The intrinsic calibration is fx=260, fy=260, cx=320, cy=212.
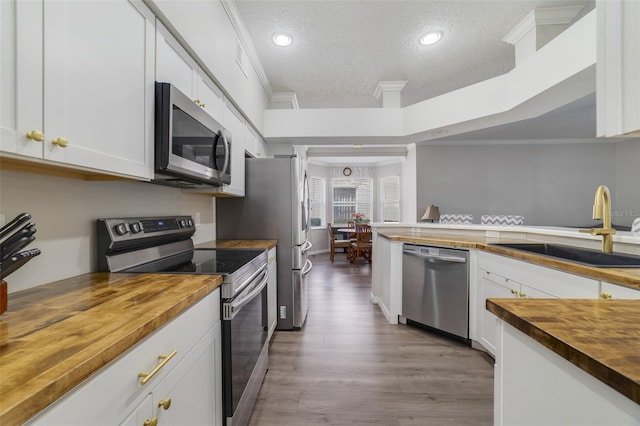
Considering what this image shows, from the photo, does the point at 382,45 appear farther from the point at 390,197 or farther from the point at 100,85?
the point at 390,197

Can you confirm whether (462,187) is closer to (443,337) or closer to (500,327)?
(443,337)

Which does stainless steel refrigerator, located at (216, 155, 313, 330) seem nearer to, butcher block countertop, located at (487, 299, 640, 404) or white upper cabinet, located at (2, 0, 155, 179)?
white upper cabinet, located at (2, 0, 155, 179)

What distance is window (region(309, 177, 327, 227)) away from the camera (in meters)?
7.34

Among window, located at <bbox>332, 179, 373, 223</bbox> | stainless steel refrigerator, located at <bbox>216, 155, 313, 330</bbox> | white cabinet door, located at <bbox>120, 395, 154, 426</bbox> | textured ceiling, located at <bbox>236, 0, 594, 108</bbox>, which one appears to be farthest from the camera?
window, located at <bbox>332, 179, 373, 223</bbox>

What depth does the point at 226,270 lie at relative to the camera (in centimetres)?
124

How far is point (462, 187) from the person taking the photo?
16.5 feet

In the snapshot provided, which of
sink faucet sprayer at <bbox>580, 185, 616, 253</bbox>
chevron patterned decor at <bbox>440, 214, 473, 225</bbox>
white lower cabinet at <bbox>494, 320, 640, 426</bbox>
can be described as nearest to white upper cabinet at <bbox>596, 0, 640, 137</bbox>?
white lower cabinet at <bbox>494, 320, 640, 426</bbox>

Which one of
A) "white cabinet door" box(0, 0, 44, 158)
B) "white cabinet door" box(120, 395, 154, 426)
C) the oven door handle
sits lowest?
"white cabinet door" box(120, 395, 154, 426)

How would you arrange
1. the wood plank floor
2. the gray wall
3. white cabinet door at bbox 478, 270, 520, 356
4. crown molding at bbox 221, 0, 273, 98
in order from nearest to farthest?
the wood plank floor
white cabinet door at bbox 478, 270, 520, 356
crown molding at bbox 221, 0, 273, 98
the gray wall

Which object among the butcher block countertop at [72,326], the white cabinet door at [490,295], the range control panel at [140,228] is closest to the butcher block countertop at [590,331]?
the butcher block countertop at [72,326]

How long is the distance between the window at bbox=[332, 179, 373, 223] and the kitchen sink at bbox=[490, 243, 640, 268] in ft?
18.0

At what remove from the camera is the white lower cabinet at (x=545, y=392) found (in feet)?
1.48

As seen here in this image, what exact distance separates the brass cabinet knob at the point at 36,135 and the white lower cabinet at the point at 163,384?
607mm

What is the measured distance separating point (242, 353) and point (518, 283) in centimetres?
182
